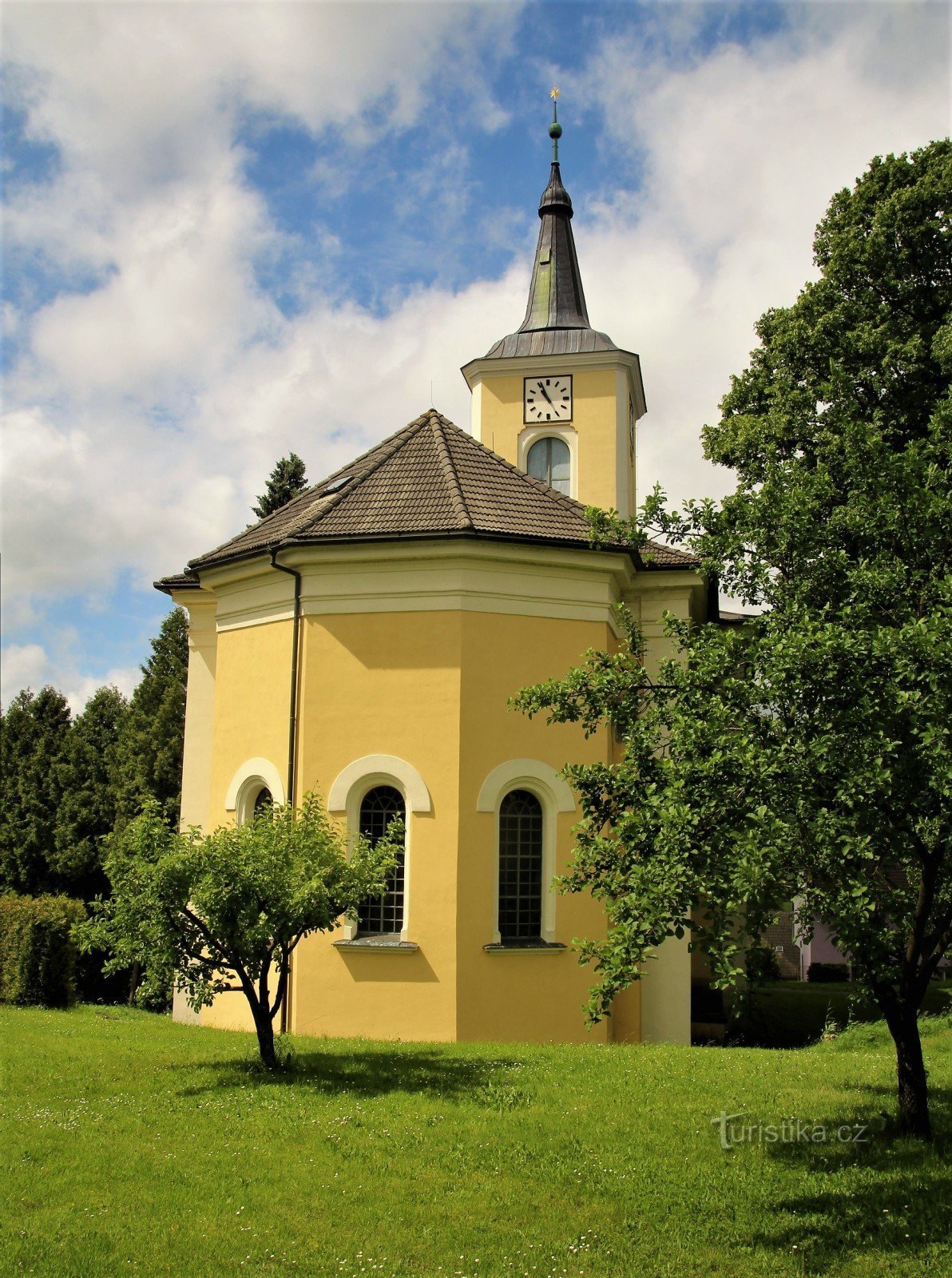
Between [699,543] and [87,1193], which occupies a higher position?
[699,543]

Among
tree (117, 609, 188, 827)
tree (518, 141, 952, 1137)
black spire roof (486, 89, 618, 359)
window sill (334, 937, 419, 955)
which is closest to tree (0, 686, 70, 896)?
tree (117, 609, 188, 827)

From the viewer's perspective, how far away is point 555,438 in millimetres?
25219

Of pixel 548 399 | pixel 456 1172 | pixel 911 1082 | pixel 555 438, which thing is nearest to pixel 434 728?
pixel 456 1172

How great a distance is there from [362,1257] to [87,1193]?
94.2 inches

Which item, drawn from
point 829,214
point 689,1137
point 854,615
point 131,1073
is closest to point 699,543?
point 854,615

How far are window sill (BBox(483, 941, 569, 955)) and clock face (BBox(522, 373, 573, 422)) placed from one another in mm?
13274

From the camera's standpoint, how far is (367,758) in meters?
16.0

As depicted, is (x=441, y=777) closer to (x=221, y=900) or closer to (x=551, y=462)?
(x=221, y=900)

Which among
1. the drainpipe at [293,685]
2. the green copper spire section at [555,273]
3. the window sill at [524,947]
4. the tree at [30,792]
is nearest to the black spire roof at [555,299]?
the green copper spire section at [555,273]

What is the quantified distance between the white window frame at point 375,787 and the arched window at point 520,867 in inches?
53.6

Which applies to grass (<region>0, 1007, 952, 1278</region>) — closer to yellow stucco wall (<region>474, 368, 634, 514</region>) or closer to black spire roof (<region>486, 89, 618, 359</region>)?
yellow stucco wall (<region>474, 368, 634, 514</region>)

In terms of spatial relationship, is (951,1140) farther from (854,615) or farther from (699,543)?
(699,543)

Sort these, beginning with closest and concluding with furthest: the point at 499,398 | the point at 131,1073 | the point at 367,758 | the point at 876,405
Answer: the point at 131,1073 < the point at 367,758 < the point at 876,405 < the point at 499,398

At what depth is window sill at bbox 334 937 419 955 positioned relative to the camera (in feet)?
50.1
